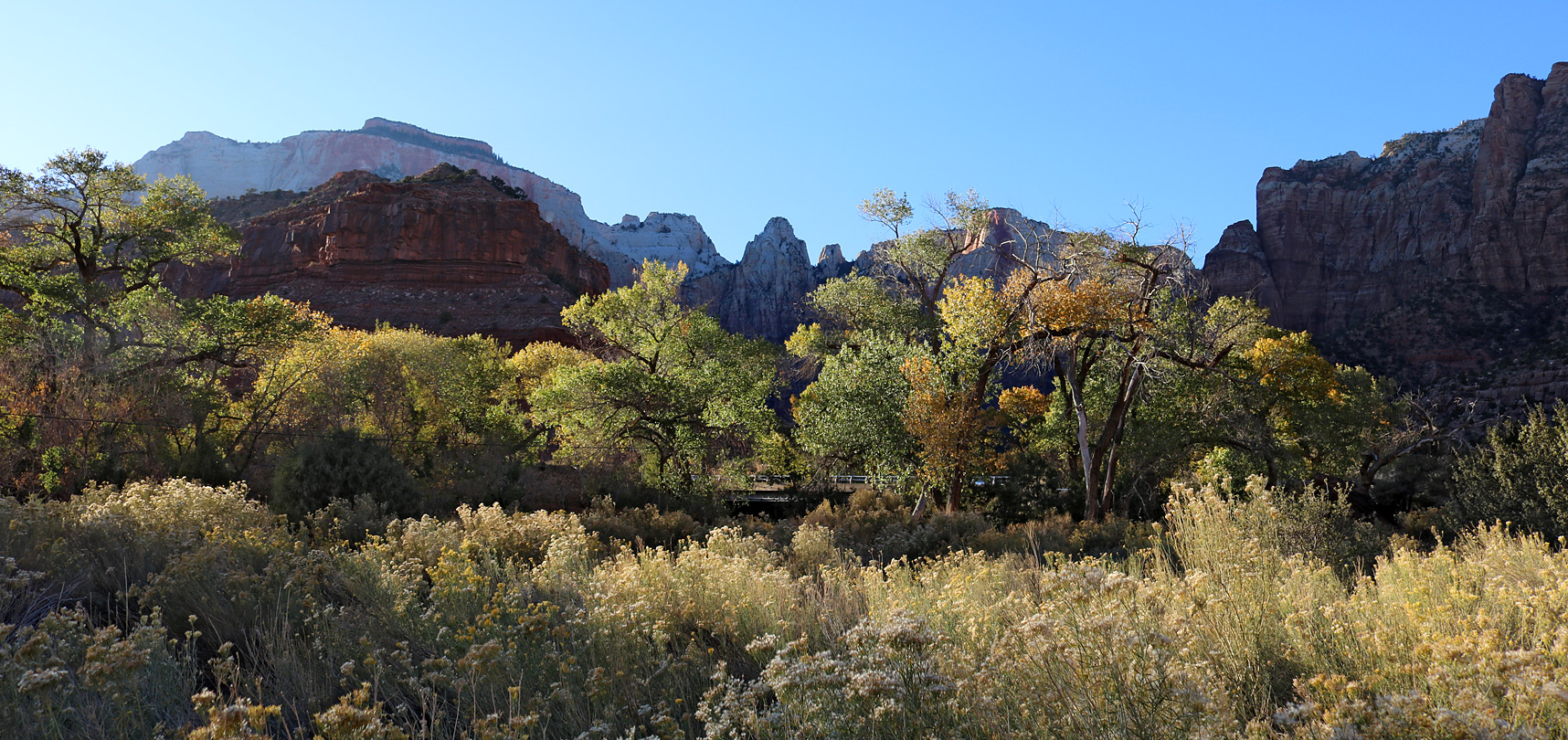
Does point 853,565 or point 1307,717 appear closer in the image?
point 1307,717

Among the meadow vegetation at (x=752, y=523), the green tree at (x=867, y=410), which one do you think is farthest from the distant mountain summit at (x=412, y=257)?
the green tree at (x=867, y=410)

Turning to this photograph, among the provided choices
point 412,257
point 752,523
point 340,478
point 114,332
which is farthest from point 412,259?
point 752,523

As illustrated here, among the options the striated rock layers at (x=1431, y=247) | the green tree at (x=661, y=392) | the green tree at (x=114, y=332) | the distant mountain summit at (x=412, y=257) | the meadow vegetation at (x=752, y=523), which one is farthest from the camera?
the distant mountain summit at (x=412, y=257)

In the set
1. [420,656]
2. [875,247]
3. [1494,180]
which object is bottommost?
[420,656]

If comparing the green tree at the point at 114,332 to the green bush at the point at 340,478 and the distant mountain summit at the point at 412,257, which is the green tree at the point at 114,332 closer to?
the green bush at the point at 340,478

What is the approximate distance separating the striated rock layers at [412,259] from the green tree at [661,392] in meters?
47.1

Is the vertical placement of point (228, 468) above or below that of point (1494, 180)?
below

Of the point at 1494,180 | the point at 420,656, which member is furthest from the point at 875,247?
the point at 1494,180

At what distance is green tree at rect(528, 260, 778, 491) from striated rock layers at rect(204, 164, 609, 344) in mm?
47081

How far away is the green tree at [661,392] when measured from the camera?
19.7 meters

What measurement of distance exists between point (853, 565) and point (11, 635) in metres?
6.81

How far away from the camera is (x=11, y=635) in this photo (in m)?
5.05

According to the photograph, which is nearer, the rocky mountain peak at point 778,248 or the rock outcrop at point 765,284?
the rock outcrop at point 765,284

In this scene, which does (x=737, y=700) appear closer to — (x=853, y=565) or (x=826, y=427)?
(x=853, y=565)
